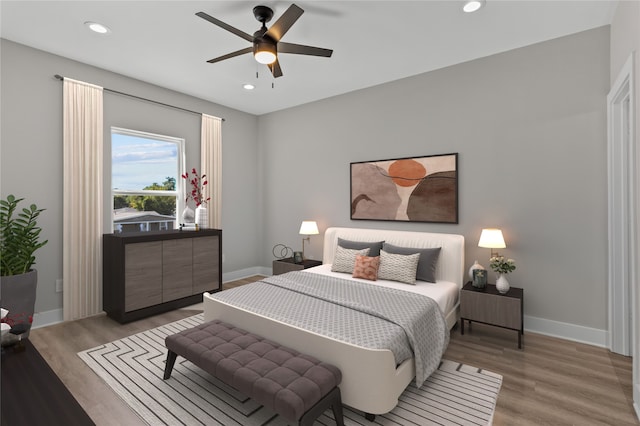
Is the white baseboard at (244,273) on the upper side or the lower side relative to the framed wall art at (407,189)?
lower

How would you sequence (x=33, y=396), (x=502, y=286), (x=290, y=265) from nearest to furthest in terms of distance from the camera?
(x=33, y=396), (x=502, y=286), (x=290, y=265)

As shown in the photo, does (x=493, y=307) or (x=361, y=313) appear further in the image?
(x=493, y=307)

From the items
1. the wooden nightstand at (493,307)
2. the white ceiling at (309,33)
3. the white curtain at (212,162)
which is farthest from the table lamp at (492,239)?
the white curtain at (212,162)

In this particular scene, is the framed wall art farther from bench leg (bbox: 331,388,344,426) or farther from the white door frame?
bench leg (bbox: 331,388,344,426)

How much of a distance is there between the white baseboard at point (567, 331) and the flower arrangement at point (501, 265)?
63 cm

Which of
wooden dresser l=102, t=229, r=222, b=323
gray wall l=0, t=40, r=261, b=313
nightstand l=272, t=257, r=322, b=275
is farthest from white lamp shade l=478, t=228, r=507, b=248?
gray wall l=0, t=40, r=261, b=313

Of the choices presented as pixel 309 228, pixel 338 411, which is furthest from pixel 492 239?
pixel 309 228

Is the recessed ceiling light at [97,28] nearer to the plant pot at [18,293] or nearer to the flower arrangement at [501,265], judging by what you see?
the plant pot at [18,293]

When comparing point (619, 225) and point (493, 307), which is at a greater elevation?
point (619, 225)

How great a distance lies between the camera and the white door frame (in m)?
2.63

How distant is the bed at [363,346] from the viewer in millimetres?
1802

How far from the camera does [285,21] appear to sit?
2.11 meters

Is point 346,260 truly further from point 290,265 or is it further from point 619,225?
point 619,225

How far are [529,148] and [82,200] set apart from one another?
4.94 m
